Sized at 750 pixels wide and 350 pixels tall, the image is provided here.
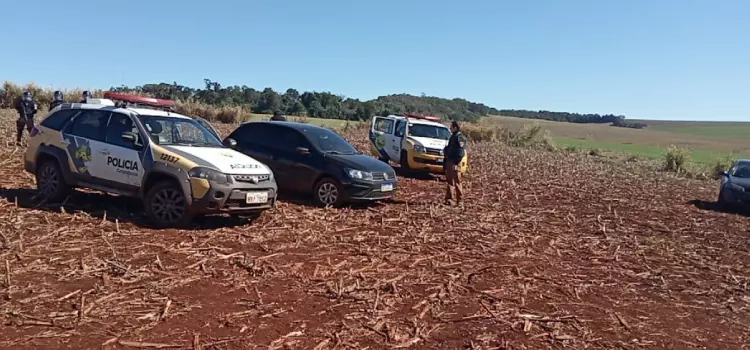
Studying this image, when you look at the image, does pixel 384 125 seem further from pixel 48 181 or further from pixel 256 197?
pixel 48 181

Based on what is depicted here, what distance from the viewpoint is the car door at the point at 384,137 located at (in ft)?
60.1

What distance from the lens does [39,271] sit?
20.5ft

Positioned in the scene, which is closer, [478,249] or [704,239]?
[478,249]

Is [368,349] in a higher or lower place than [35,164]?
lower

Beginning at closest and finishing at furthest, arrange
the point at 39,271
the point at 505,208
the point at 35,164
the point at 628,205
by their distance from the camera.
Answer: the point at 39,271 → the point at 35,164 → the point at 505,208 → the point at 628,205

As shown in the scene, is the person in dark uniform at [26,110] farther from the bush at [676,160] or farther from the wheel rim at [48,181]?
the bush at [676,160]

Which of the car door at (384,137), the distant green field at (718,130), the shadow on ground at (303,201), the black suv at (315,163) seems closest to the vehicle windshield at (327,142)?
the black suv at (315,163)

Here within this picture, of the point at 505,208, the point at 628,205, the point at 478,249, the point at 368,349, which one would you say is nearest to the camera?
the point at 368,349

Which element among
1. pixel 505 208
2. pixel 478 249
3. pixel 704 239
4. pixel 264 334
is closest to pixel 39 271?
pixel 264 334

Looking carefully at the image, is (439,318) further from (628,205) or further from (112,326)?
(628,205)

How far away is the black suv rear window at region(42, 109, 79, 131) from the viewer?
31.6 feet

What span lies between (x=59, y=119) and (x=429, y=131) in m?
10.8

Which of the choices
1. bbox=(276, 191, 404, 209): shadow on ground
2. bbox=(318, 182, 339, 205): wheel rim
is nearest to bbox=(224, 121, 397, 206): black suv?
bbox=(318, 182, 339, 205): wheel rim

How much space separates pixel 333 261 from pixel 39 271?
314 centimetres
